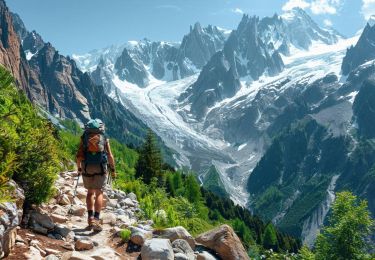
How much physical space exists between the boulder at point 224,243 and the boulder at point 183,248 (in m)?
1.03

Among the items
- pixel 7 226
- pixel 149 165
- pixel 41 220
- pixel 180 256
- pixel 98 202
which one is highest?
pixel 7 226

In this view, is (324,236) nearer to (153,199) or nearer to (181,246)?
(153,199)

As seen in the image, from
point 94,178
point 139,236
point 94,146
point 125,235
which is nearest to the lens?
point 139,236

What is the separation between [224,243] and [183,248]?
143 centimetres

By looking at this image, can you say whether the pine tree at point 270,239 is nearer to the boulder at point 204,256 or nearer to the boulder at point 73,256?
the boulder at point 204,256

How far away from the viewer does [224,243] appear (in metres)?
13.6

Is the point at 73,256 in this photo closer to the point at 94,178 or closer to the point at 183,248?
the point at 183,248

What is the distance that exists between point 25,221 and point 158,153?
123ft

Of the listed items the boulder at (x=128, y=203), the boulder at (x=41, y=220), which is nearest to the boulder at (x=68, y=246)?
the boulder at (x=41, y=220)

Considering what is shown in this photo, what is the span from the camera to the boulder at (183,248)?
12.6m

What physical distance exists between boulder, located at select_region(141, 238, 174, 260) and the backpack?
115 inches

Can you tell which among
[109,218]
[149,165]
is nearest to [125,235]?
[109,218]

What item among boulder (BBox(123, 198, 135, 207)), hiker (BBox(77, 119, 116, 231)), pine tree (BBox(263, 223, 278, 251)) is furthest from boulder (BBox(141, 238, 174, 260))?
pine tree (BBox(263, 223, 278, 251))

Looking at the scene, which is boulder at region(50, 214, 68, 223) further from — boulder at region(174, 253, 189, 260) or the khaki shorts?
boulder at region(174, 253, 189, 260)
